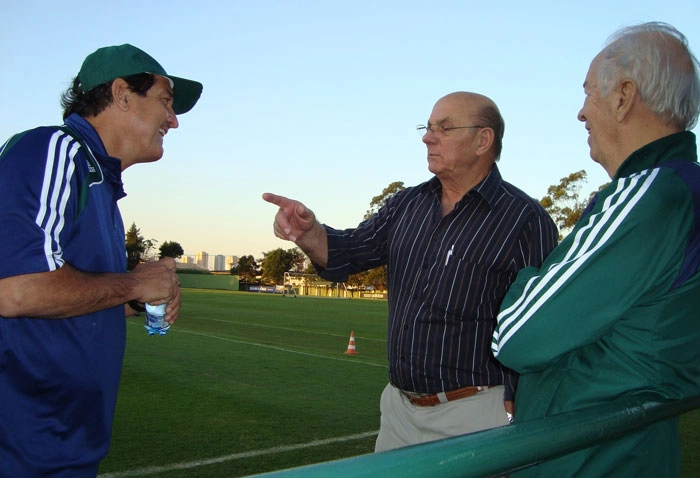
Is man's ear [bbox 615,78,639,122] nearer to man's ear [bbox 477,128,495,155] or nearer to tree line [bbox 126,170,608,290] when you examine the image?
man's ear [bbox 477,128,495,155]

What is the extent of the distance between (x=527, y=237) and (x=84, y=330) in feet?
7.35

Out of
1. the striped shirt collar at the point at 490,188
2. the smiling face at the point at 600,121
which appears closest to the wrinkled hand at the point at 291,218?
the striped shirt collar at the point at 490,188

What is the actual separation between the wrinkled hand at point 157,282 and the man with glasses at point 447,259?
95cm

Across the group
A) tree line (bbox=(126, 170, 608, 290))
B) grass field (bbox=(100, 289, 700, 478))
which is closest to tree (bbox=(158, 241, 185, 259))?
tree line (bbox=(126, 170, 608, 290))

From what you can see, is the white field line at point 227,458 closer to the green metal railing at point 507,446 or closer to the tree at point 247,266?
the green metal railing at point 507,446

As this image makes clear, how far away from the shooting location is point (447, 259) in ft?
11.5

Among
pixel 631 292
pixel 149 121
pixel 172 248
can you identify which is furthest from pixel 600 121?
pixel 172 248

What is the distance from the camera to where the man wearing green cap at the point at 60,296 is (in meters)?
2.09

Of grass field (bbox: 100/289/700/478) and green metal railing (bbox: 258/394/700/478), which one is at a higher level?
green metal railing (bbox: 258/394/700/478)

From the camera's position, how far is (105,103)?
2.80m

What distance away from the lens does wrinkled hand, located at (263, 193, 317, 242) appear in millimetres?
3564

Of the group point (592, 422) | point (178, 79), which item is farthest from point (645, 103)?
point (178, 79)

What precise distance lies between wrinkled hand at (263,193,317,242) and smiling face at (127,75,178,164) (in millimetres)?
698

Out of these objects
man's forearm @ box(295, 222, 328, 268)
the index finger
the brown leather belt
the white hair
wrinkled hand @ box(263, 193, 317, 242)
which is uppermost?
the white hair
